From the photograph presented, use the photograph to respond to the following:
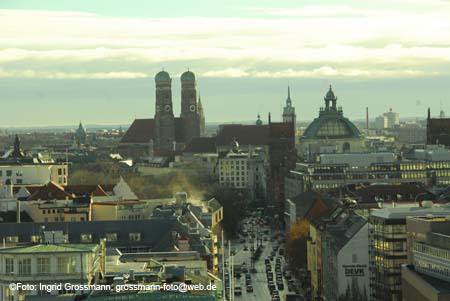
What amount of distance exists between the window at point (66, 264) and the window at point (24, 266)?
1.01 metres

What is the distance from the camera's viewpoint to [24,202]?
115562mm

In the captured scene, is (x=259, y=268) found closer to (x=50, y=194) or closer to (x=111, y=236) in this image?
(x=50, y=194)

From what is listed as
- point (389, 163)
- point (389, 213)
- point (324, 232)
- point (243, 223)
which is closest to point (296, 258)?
point (324, 232)

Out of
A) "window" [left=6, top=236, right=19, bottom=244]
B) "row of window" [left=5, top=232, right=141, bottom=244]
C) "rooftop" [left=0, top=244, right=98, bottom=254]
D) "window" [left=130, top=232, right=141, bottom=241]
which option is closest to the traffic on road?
"window" [left=130, top=232, right=141, bottom=241]

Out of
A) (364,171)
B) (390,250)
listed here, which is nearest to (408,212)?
(390,250)

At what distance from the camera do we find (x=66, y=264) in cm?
5706

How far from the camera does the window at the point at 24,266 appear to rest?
57.1 metres

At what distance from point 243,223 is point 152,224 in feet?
282

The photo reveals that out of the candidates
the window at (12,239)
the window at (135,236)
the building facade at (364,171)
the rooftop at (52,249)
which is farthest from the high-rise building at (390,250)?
the building facade at (364,171)

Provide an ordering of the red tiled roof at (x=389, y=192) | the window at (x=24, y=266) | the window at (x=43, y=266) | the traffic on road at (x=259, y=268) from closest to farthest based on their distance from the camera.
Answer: the window at (x=43, y=266), the window at (x=24, y=266), the traffic on road at (x=259, y=268), the red tiled roof at (x=389, y=192)

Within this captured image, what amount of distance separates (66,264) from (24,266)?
1.40m

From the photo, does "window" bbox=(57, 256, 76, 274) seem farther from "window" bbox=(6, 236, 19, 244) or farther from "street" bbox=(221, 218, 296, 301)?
"street" bbox=(221, 218, 296, 301)

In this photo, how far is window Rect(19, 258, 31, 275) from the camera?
5712cm

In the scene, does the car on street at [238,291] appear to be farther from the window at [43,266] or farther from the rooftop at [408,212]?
the window at [43,266]
